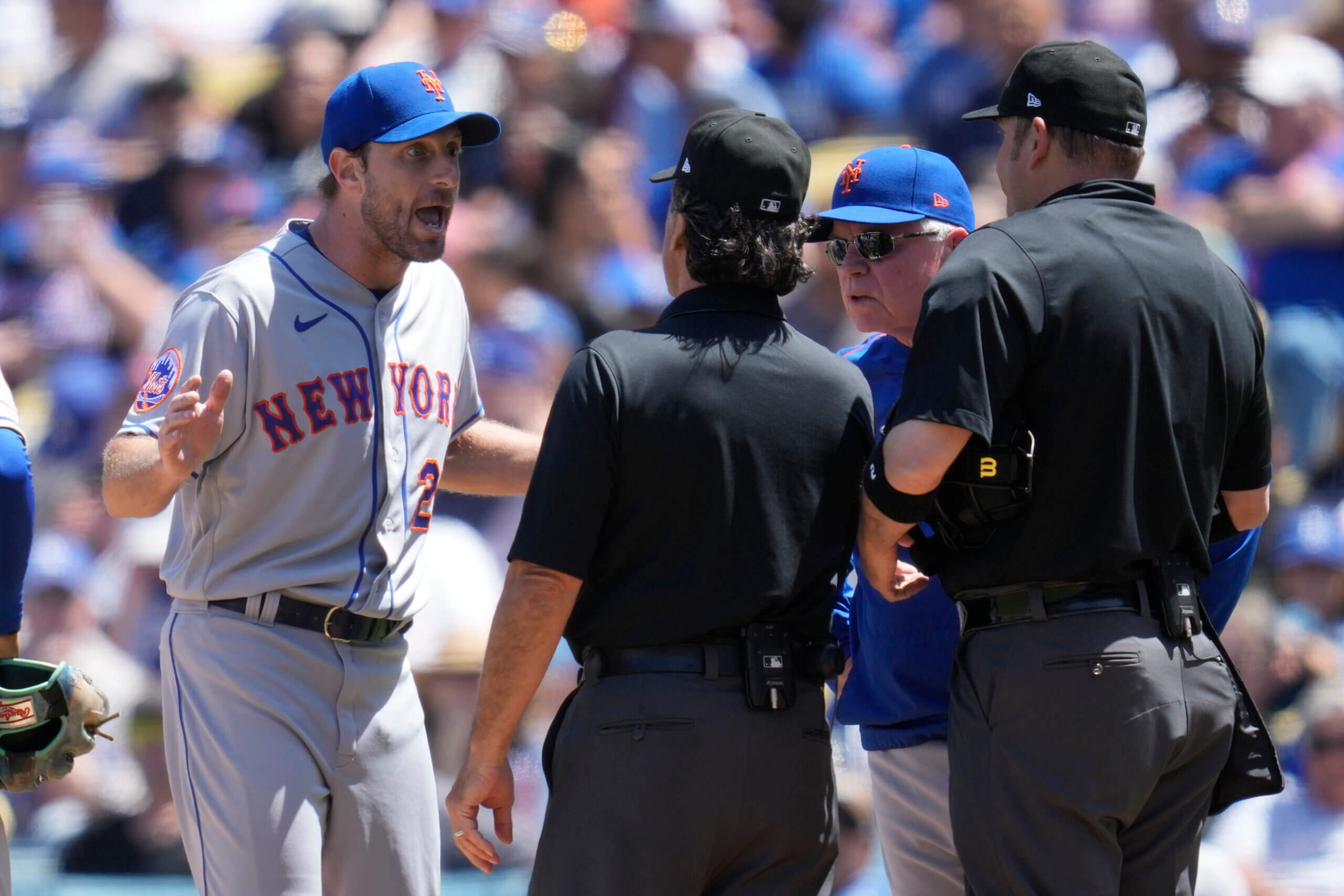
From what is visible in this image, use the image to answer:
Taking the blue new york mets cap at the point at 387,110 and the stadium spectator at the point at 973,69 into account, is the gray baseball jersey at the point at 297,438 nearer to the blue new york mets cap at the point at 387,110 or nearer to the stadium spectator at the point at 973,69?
the blue new york mets cap at the point at 387,110

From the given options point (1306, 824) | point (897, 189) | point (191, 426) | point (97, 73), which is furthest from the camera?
point (97, 73)

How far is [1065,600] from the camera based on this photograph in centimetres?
222

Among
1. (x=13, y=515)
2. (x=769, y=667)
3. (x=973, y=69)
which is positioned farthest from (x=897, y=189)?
(x=973, y=69)

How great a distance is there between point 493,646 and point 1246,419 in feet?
4.48

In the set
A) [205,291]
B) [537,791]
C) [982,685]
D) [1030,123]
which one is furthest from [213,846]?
[537,791]

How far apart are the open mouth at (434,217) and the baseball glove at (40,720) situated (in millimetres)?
1108

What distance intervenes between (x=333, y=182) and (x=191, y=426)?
0.68 metres

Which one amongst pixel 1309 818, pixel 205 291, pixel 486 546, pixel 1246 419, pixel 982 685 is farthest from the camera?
pixel 486 546

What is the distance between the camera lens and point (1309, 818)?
4941 millimetres

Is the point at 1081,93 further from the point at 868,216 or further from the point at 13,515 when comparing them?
the point at 13,515

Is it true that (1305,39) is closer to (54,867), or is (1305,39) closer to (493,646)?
(493,646)

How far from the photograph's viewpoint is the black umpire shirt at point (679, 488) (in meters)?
2.23

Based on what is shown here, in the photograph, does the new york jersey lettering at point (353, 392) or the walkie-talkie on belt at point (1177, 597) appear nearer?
the walkie-talkie on belt at point (1177, 597)

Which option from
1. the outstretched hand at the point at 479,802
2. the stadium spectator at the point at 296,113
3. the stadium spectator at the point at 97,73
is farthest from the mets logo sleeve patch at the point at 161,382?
the stadium spectator at the point at 97,73
